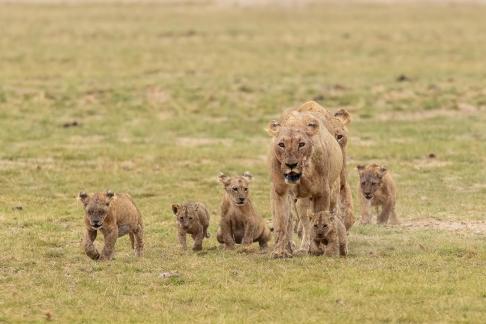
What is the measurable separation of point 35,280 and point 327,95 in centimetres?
2176

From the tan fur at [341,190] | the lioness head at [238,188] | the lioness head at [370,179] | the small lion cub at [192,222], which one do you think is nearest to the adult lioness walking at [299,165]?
the tan fur at [341,190]

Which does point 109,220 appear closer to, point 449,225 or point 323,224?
point 323,224

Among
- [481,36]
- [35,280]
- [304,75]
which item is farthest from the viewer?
[481,36]

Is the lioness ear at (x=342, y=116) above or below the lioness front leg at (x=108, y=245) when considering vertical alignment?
above

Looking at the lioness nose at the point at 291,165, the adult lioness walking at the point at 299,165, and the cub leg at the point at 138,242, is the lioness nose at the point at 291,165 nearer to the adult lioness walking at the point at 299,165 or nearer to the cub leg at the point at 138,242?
the adult lioness walking at the point at 299,165

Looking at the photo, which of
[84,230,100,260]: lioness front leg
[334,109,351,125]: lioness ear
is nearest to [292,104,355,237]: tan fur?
[334,109,351,125]: lioness ear

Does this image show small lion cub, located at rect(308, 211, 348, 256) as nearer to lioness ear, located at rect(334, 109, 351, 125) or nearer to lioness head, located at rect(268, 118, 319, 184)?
lioness head, located at rect(268, 118, 319, 184)

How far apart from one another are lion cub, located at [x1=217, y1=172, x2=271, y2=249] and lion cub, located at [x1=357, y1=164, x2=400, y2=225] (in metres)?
2.74

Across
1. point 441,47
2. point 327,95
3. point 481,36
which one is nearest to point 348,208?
→ point 327,95

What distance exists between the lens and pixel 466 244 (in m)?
14.9

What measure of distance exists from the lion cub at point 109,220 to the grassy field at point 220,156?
0.84 feet

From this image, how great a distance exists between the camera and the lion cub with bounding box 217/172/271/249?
15.4m

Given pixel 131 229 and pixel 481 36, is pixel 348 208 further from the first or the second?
pixel 481 36

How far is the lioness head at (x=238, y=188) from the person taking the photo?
15.3m
